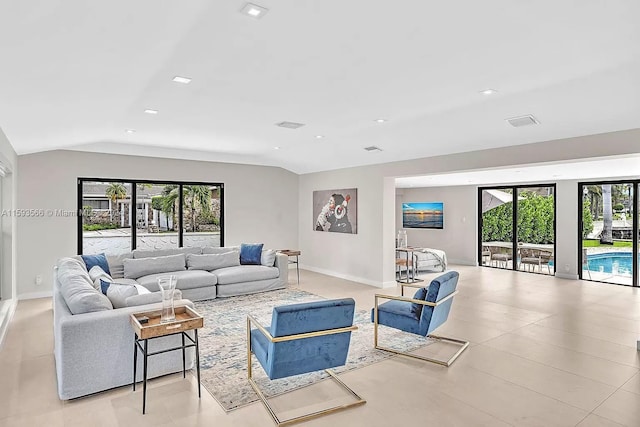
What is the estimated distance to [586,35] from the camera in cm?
266

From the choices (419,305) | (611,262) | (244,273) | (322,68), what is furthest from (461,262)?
(322,68)

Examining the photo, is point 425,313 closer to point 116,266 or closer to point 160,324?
point 160,324

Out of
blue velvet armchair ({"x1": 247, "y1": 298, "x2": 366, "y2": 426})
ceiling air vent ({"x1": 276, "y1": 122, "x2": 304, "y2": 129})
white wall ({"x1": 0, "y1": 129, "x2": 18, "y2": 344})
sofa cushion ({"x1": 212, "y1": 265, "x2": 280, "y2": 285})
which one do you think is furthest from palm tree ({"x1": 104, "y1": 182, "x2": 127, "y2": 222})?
blue velvet armchair ({"x1": 247, "y1": 298, "x2": 366, "y2": 426})

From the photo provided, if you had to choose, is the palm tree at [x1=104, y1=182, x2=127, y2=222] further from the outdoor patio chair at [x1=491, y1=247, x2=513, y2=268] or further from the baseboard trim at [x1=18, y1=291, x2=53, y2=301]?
the outdoor patio chair at [x1=491, y1=247, x2=513, y2=268]

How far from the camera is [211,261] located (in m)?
7.21

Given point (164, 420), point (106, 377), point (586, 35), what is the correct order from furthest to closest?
1. point (106, 377)
2. point (164, 420)
3. point (586, 35)

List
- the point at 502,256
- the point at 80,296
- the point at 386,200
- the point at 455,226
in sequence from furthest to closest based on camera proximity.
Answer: the point at 455,226 < the point at 502,256 < the point at 386,200 < the point at 80,296

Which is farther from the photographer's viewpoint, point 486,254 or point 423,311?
point 486,254

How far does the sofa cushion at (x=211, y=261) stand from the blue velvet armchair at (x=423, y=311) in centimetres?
373

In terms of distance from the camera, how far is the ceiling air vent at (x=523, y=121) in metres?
4.72

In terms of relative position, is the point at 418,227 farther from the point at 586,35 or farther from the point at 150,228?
the point at 586,35

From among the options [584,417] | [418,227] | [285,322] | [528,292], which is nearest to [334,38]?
[285,322]

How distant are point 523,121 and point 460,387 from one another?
128 inches

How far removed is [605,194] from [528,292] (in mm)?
3354
